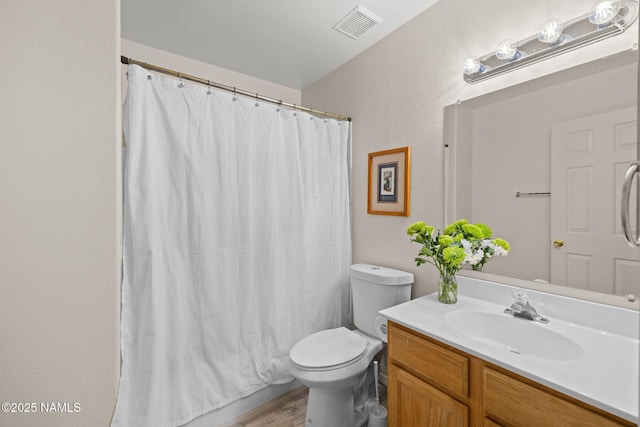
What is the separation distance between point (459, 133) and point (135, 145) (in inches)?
64.9

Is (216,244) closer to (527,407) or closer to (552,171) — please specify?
(527,407)

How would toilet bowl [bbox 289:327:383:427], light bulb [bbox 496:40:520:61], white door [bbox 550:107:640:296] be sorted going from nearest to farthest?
white door [bbox 550:107:640:296] < light bulb [bbox 496:40:520:61] < toilet bowl [bbox 289:327:383:427]

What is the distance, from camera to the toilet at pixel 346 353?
1478 mm

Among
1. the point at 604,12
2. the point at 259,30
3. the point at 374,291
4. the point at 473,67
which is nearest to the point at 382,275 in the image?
the point at 374,291

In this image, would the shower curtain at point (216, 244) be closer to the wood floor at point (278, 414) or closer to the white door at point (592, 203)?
the wood floor at point (278, 414)

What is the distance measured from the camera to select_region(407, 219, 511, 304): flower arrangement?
1.36 metres

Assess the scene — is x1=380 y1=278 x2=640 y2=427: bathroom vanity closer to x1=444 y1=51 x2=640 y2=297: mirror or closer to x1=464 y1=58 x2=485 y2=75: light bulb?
x1=444 y1=51 x2=640 y2=297: mirror

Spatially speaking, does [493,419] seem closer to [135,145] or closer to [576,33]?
[576,33]

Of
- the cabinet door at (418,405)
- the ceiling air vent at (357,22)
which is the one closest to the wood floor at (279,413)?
the cabinet door at (418,405)

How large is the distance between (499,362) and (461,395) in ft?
0.70

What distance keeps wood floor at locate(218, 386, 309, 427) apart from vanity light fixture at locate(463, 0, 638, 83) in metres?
2.10

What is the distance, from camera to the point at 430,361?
1.15 m

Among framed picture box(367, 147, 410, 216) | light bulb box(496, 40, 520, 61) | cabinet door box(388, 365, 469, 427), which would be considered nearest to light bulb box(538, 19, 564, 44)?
light bulb box(496, 40, 520, 61)

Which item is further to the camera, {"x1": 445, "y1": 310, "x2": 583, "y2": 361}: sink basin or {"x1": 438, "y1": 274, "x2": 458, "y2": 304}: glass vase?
{"x1": 438, "y1": 274, "x2": 458, "y2": 304}: glass vase
